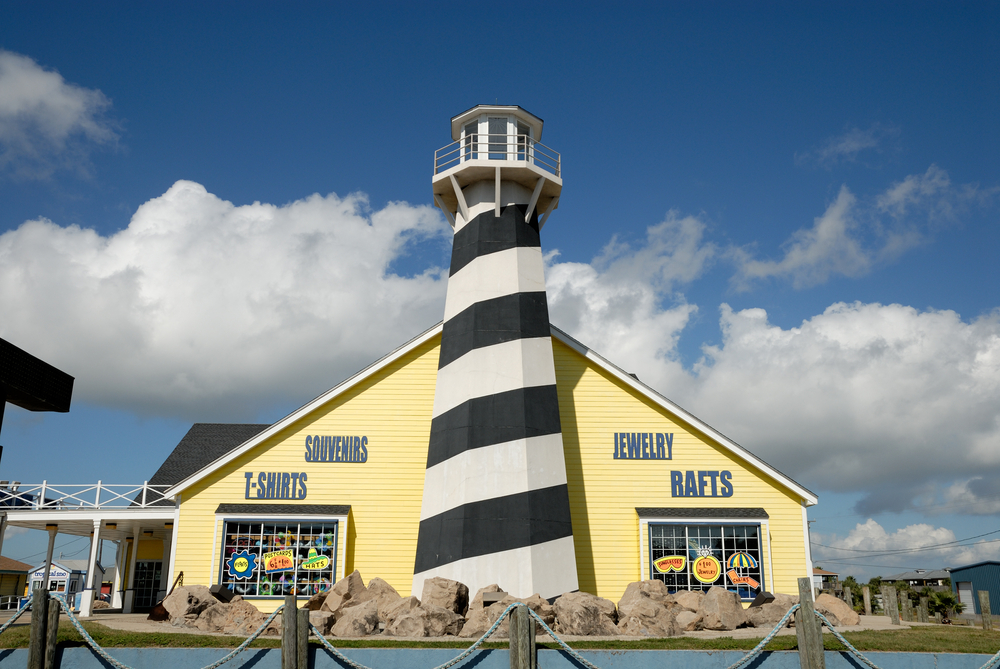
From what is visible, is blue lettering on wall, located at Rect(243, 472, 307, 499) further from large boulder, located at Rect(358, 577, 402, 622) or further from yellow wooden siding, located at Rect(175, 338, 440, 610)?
large boulder, located at Rect(358, 577, 402, 622)

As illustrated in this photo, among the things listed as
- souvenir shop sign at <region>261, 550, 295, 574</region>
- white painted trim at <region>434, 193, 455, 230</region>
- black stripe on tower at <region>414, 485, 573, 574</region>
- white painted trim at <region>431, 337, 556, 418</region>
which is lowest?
souvenir shop sign at <region>261, 550, 295, 574</region>

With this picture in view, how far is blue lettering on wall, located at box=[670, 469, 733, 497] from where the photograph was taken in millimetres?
19000

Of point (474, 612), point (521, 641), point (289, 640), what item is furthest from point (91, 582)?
point (521, 641)

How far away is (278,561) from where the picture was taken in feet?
58.6

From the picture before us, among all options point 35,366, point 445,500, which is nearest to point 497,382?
point 445,500

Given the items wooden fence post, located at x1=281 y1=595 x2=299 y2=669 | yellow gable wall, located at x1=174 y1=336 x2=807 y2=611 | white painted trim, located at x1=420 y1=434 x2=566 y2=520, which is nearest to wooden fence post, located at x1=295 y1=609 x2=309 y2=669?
wooden fence post, located at x1=281 y1=595 x2=299 y2=669

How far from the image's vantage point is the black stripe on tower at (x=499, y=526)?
1552 cm

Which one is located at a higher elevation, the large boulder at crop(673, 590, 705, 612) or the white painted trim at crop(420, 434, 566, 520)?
the white painted trim at crop(420, 434, 566, 520)

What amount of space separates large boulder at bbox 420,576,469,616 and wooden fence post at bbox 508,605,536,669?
140 inches

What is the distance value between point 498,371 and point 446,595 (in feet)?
16.8

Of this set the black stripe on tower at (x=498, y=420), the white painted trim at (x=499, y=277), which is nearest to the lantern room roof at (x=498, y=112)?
the white painted trim at (x=499, y=277)

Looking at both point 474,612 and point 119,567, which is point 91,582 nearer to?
point 119,567

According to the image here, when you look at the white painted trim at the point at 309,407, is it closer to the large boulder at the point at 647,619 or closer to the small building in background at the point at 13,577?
the large boulder at the point at 647,619

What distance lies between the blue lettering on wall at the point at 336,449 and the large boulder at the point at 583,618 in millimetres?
7337
